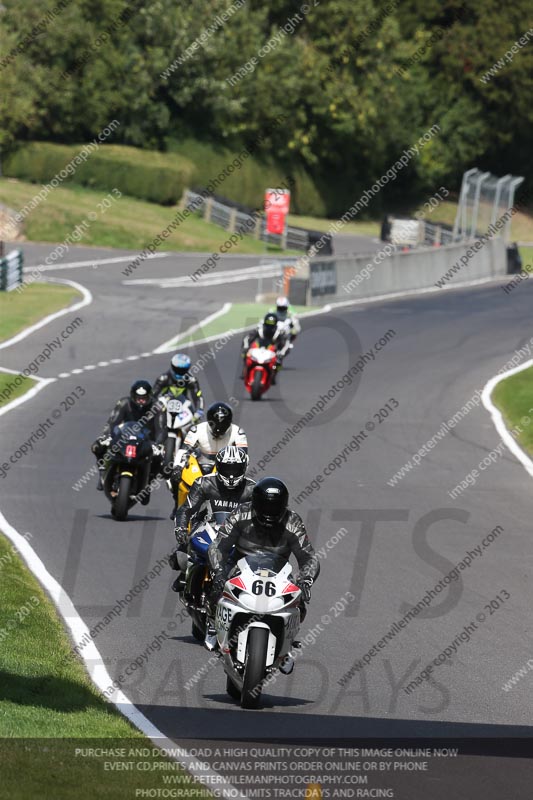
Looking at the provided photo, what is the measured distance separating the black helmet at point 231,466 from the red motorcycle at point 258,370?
16.9 meters

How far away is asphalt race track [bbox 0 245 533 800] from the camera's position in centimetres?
1081

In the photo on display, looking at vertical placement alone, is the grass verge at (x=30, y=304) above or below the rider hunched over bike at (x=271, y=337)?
below

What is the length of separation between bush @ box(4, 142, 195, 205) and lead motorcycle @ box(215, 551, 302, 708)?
61076 mm

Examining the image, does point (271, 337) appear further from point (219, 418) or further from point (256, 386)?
point (219, 418)

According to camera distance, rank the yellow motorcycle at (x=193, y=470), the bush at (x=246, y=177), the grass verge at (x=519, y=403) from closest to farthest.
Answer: the yellow motorcycle at (x=193, y=470)
the grass verge at (x=519, y=403)
the bush at (x=246, y=177)

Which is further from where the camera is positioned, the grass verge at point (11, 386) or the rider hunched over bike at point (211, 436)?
the grass verge at point (11, 386)

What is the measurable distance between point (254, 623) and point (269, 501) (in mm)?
959

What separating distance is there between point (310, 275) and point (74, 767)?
3733 centimetres

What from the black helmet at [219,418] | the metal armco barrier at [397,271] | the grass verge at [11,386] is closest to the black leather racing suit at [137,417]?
the black helmet at [219,418]

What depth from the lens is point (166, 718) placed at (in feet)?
34.9

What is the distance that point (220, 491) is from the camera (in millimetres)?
12805

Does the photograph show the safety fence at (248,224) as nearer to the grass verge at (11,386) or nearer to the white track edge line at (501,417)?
the white track edge line at (501,417)

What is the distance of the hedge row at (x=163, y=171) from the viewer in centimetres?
7062

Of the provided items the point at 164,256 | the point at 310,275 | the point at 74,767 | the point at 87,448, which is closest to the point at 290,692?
the point at 74,767
